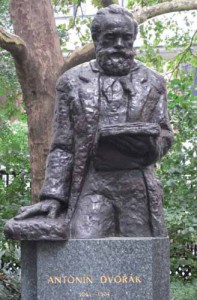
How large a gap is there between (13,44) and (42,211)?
204 inches

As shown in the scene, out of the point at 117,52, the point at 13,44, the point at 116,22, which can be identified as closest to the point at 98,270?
the point at 117,52

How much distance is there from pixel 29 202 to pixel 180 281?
9.01ft

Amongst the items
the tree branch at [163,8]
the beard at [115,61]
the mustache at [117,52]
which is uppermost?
the tree branch at [163,8]

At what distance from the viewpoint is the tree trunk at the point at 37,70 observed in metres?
10.2

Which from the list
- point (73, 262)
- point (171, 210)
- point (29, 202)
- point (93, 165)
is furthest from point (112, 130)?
point (29, 202)

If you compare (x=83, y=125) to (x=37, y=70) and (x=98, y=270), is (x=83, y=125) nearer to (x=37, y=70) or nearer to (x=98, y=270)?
(x=98, y=270)

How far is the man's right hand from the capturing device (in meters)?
4.84

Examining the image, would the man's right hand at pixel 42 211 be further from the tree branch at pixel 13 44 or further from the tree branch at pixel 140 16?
the tree branch at pixel 140 16

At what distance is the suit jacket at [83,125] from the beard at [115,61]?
7cm

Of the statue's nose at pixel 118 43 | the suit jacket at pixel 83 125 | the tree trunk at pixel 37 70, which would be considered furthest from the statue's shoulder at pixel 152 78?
the tree trunk at pixel 37 70

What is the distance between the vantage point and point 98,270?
4746 mm

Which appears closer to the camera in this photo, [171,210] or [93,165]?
[93,165]

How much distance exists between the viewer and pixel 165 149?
5086 mm

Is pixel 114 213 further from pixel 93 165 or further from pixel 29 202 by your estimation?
→ pixel 29 202
